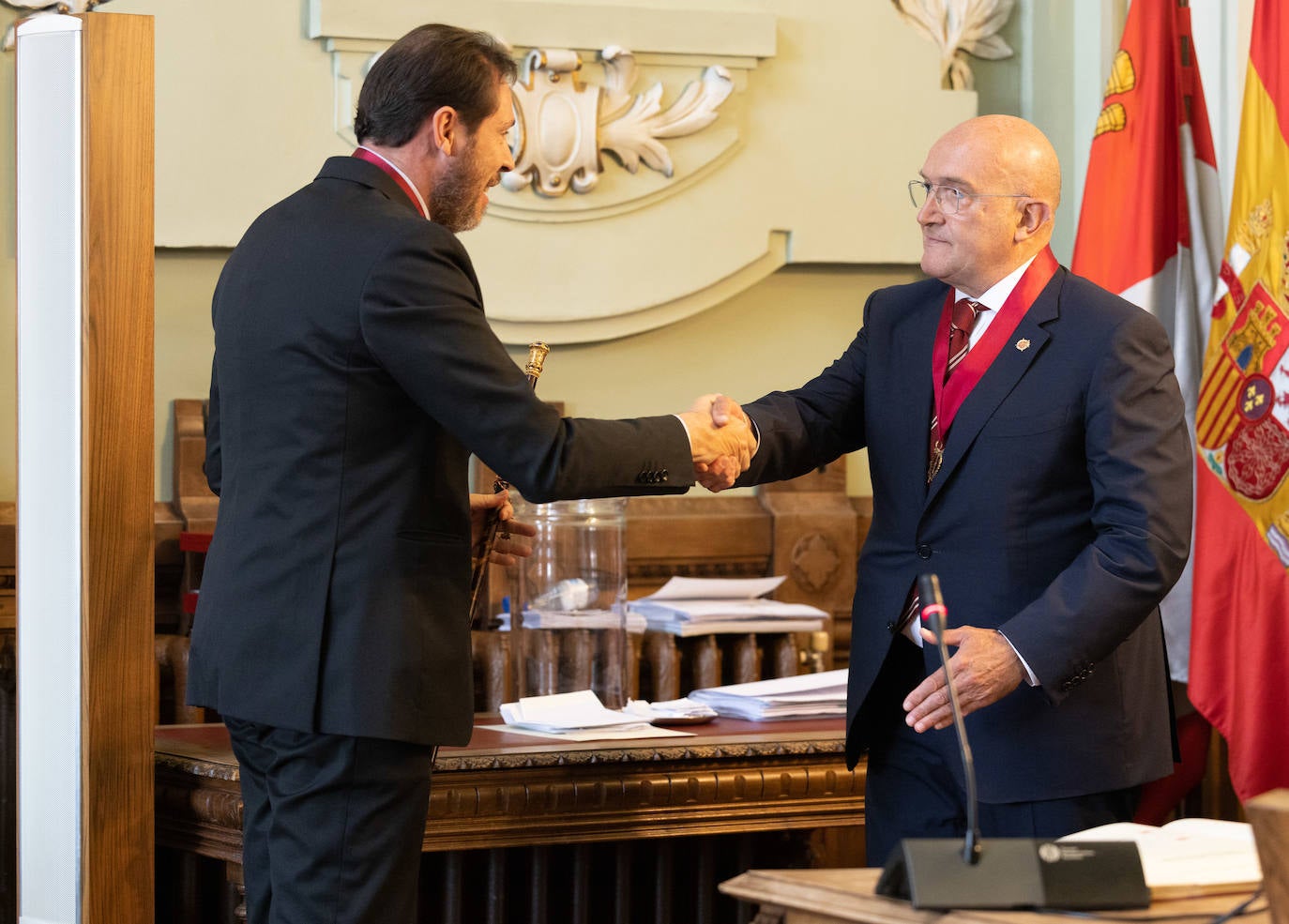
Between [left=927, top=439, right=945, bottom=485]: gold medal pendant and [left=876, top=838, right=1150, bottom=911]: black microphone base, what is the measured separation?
0.94 metres

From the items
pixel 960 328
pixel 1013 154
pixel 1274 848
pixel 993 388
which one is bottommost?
pixel 1274 848

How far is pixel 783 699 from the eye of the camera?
303cm

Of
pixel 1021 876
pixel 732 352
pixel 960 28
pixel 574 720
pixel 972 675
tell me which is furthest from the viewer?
pixel 960 28

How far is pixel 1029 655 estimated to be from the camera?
2.17 meters

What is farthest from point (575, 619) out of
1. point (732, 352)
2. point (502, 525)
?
point (732, 352)

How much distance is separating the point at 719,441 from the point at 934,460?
0.35 m

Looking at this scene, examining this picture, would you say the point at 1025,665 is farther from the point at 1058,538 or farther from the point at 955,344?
the point at 955,344

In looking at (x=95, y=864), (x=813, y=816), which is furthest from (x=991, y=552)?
(x=95, y=864)

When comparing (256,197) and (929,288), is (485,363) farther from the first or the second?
(256,197)

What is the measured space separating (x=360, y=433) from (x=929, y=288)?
108 centimetres

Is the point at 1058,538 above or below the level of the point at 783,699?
above

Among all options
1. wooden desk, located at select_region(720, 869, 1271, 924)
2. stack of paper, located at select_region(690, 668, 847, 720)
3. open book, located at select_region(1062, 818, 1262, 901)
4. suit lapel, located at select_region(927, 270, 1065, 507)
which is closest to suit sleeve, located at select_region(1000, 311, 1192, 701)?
suit lapel, located at select_region(927, 270, 1065, 507)

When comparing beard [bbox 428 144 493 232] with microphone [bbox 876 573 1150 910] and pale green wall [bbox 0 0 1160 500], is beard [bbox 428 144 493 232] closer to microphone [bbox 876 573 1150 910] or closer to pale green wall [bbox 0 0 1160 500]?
microphone [bbox 876 573 1150 910]

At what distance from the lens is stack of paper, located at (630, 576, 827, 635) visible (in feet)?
10.9
